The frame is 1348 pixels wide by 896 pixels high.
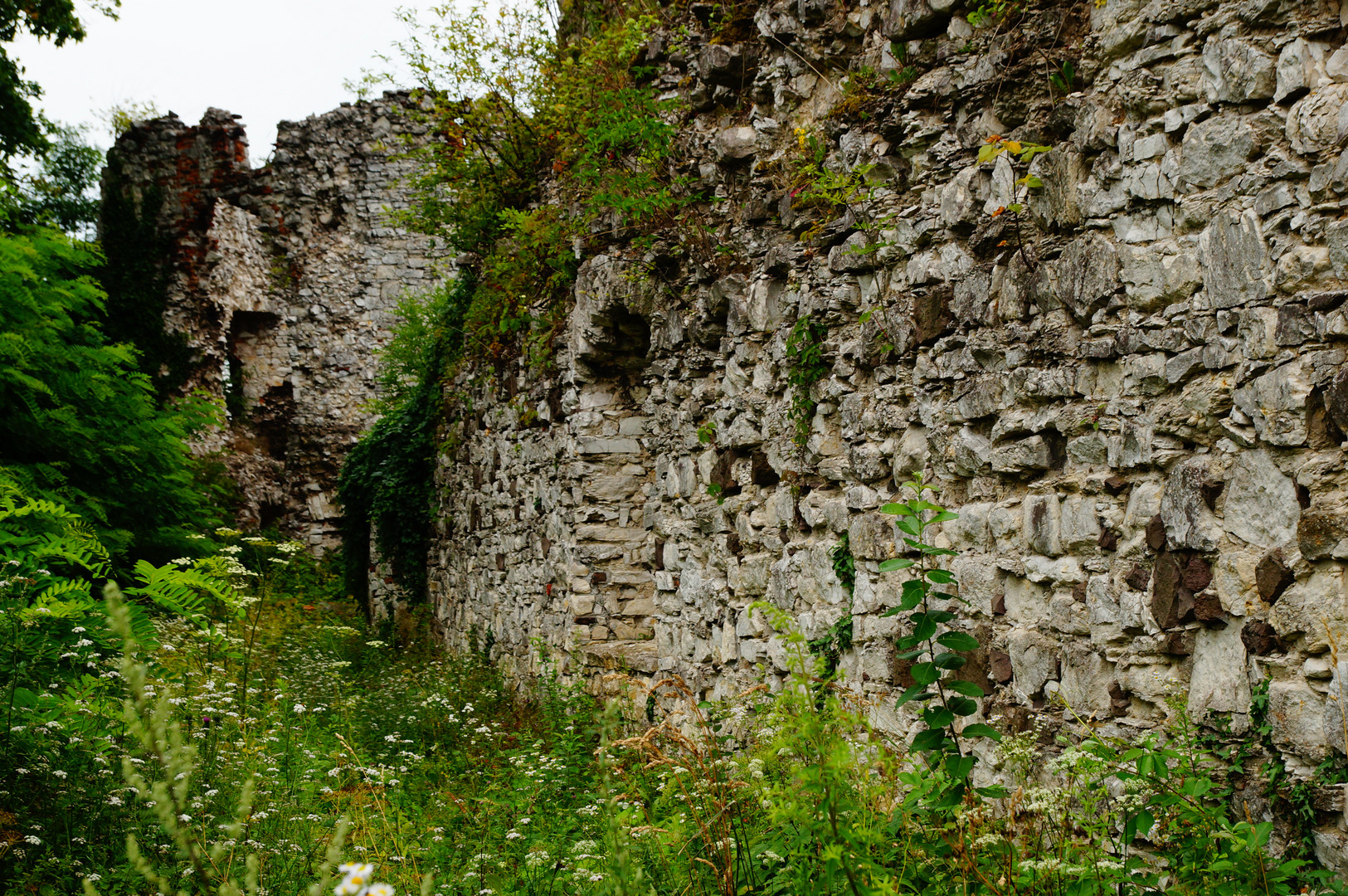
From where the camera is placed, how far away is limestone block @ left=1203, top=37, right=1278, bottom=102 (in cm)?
234

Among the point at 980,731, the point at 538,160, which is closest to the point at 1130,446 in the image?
the point at 980,731

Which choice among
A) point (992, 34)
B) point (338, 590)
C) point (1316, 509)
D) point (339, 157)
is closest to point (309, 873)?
point (1316, 509)

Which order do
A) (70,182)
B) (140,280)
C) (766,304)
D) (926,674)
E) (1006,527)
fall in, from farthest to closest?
(70,182) → (140,280) → (766,304) → (1006,527) → (926,674)

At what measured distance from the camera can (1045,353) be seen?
292cm

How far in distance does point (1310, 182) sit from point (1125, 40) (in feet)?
2.64

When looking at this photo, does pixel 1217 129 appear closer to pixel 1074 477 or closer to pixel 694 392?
pixel 1074 477

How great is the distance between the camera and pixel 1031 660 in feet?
9.46

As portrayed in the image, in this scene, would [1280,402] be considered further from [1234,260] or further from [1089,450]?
[1089,450]

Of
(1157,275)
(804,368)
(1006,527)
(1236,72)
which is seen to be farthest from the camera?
(804,368)

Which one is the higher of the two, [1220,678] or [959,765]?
[1220,678]

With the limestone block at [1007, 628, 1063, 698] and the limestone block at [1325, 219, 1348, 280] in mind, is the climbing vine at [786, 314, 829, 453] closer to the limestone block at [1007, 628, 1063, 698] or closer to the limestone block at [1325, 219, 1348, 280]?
the limestone block at [1007, 628, 1063, 698]

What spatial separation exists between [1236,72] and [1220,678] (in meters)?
1.68

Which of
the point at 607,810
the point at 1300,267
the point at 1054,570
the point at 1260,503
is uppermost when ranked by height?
the point at 1300,267

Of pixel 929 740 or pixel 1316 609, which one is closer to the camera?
pixel 1316 609
